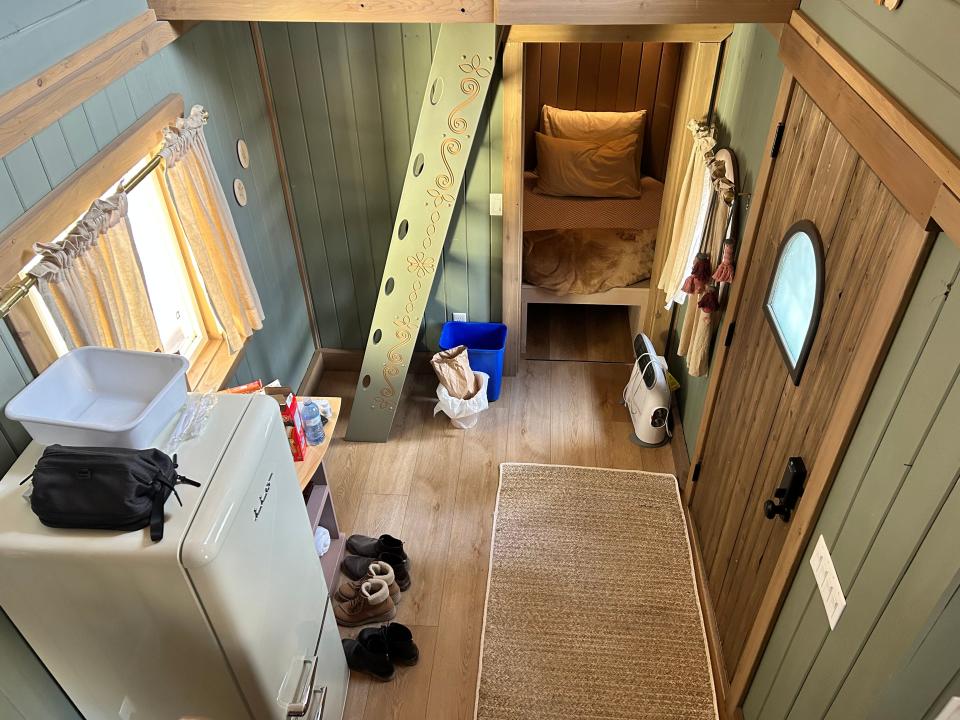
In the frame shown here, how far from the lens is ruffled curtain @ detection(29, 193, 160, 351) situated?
70.7 inches

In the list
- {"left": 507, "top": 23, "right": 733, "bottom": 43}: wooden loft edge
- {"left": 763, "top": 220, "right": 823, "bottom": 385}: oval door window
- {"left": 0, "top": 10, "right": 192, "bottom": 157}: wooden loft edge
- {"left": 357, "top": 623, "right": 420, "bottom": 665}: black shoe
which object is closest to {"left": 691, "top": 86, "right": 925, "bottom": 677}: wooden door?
{"left": 763, "top": 220, "right": 823, "bottom": 385}: oval door window

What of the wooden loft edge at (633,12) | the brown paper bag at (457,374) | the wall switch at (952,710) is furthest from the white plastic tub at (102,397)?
the brown paper bag at (457,374)

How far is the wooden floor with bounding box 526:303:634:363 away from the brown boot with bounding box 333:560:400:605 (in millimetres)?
1891

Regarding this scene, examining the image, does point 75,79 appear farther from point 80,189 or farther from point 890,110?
point 890,110

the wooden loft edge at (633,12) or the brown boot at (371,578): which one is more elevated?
the wooden loft edge at (633,12)

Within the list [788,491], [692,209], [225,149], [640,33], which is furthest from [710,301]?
[225,149]

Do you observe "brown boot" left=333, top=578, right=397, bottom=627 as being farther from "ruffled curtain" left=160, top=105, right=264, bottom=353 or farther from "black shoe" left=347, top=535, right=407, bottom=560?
"ruffled curtain" left=160, top=105, right=264, bottom=353

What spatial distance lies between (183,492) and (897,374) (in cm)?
157

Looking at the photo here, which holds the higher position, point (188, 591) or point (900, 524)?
point (900, 524)

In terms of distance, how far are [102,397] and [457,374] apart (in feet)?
6.95

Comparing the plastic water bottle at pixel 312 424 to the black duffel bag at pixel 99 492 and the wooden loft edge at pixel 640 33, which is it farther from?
the wooden loft edge at pixel 640 33

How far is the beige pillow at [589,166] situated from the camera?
435 centimetres

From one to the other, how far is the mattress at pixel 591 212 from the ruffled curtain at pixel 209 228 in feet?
6.40

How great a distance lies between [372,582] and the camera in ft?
9.47
